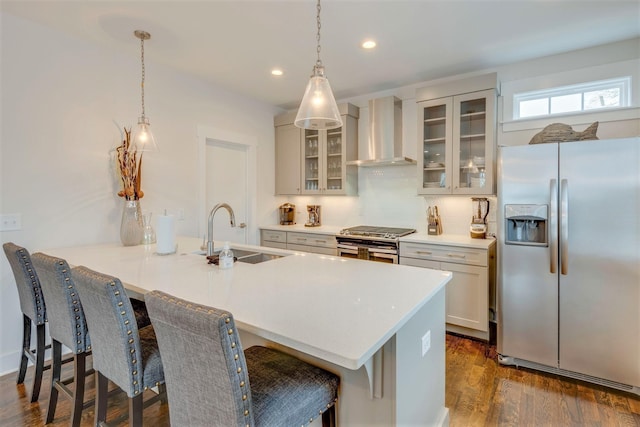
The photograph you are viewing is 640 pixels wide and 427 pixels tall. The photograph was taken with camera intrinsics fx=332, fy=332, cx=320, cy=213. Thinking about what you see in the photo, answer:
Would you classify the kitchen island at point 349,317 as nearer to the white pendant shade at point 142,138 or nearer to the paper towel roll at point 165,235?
the paper towel roll at point 165,235

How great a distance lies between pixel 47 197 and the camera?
8.54 feet

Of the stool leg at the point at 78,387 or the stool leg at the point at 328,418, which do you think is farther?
the stool leg at the point at 78,387

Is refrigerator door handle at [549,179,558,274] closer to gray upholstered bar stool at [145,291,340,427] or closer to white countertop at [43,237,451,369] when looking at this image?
white countertop at [43,237,451,369]

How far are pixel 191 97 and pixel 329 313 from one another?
10.6 ft

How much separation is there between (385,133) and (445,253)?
1507 mm

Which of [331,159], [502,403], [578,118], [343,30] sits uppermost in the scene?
[343,30]

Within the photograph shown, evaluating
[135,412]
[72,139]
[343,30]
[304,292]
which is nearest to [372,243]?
[343,30]

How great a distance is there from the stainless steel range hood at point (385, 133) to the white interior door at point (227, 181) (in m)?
1.46

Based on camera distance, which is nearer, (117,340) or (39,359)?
(117,340)

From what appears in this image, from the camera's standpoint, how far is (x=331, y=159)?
425 cm

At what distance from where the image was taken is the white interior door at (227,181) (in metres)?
3.77

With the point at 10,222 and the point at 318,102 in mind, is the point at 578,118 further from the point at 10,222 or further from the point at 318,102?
the point at 10,222

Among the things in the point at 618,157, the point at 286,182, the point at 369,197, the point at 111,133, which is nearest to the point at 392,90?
the point at 369,197

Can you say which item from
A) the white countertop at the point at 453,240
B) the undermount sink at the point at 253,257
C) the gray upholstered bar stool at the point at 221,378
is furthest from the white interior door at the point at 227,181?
the gray upholstered bar stool at the point at 221,378
